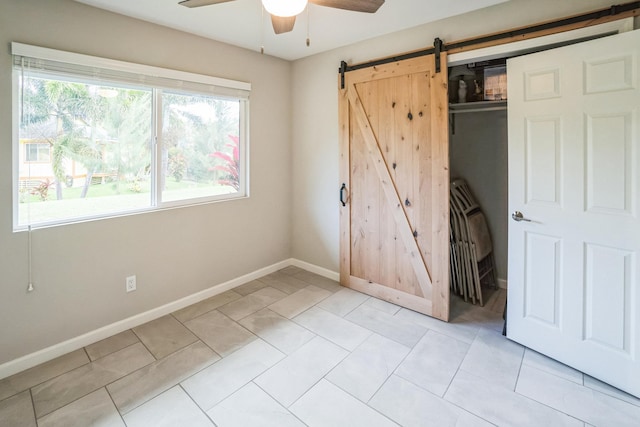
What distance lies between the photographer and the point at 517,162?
2307 millimetres

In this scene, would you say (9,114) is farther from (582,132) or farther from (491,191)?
(491,191)

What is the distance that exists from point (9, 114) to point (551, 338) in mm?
3971

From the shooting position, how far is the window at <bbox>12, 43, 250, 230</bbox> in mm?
2189

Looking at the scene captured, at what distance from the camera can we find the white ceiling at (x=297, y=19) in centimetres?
236

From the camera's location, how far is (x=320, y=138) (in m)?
3.67

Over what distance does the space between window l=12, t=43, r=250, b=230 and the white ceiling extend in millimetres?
405

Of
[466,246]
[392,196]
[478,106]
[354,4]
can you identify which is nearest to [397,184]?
[392,196]

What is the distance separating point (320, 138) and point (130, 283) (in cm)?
240

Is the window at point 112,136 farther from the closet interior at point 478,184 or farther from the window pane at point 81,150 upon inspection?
the closet interior at point 478,184

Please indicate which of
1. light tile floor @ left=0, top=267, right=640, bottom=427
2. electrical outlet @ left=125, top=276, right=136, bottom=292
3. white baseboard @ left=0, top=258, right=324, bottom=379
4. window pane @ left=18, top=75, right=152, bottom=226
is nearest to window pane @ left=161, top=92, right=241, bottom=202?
window pane @ left=18, top=75, right=152, bottom=226

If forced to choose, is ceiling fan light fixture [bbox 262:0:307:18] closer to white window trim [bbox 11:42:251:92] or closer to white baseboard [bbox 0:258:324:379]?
white window trim [bbox 11:42:251:92]

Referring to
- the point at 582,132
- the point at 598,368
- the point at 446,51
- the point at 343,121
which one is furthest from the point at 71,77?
the point at 598,368

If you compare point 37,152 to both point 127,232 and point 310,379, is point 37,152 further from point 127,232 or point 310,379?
point 310,379

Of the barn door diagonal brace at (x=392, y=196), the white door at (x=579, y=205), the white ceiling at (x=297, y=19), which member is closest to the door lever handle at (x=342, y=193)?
the barn door diagonal brace at (x=392, y=196)
